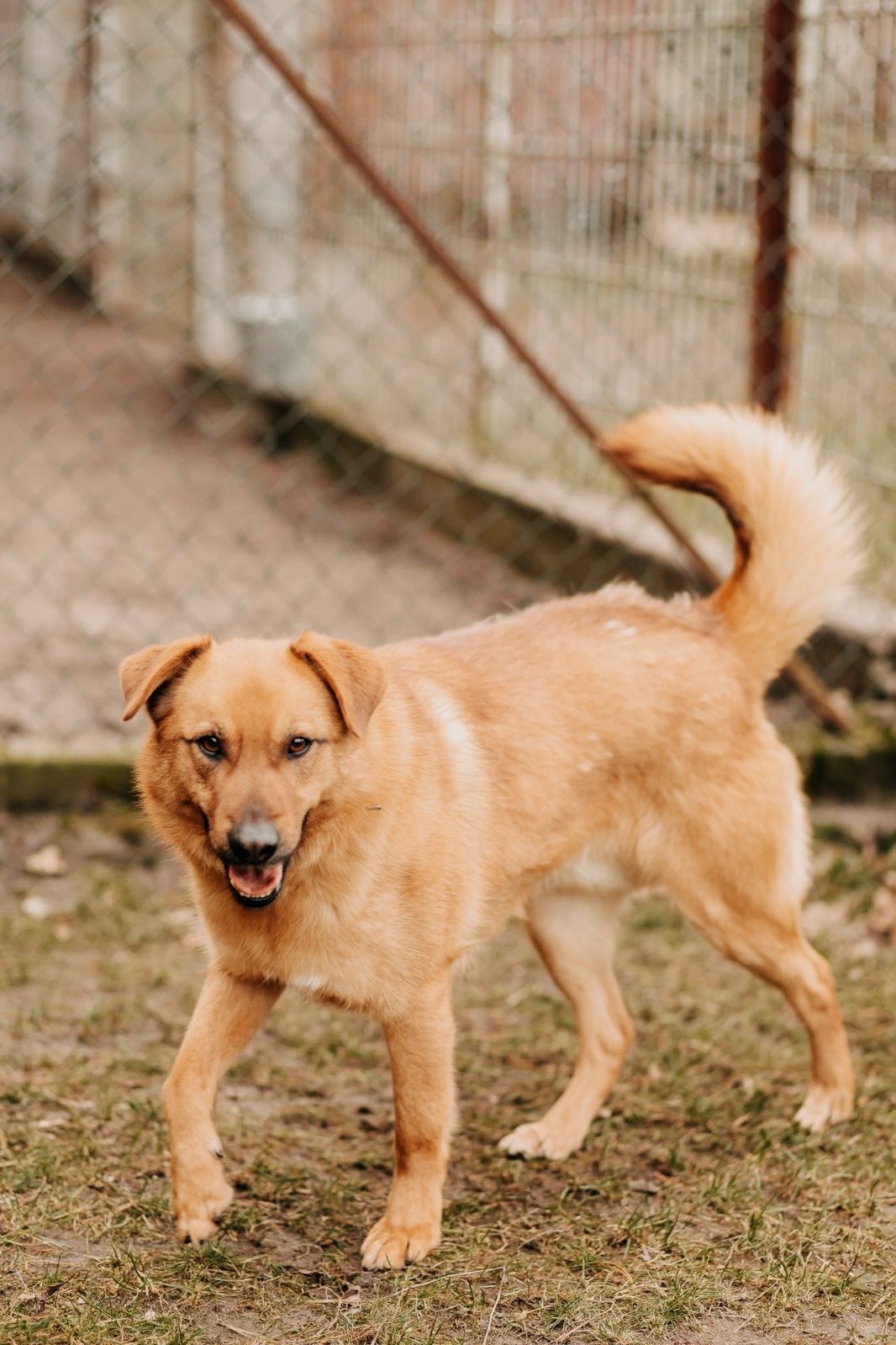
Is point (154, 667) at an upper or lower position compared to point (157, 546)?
upper

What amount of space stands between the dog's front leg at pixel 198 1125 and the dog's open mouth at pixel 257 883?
332 millimetres

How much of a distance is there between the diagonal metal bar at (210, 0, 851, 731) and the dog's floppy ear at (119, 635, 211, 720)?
1232 millimetres

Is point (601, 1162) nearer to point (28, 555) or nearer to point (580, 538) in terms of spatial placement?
point (580, 538)

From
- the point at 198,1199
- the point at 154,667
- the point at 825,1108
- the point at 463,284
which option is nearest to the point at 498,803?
the point at 154,667

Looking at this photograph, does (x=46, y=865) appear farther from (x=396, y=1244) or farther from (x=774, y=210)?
(x=774, y=210)

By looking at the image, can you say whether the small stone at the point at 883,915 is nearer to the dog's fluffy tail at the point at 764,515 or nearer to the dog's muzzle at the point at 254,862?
the dog's fluffy tail at the point at 764,515

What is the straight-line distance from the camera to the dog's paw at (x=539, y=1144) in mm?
3322

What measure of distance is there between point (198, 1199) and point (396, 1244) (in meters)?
0.34

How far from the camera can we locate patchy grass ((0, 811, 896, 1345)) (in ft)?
8.74

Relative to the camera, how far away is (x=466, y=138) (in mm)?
7211

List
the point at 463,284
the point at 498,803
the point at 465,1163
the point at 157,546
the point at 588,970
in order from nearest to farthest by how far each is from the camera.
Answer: the point at 498,803 < the point at 465,1163 < the point at 588,970 < the point at 463,284 < the point at 157,546

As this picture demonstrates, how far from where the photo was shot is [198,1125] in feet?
9.25

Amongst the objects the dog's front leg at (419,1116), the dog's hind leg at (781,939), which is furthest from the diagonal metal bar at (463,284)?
the dog's front leg at (419,1116)

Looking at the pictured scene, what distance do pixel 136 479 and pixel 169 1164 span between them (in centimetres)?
532
